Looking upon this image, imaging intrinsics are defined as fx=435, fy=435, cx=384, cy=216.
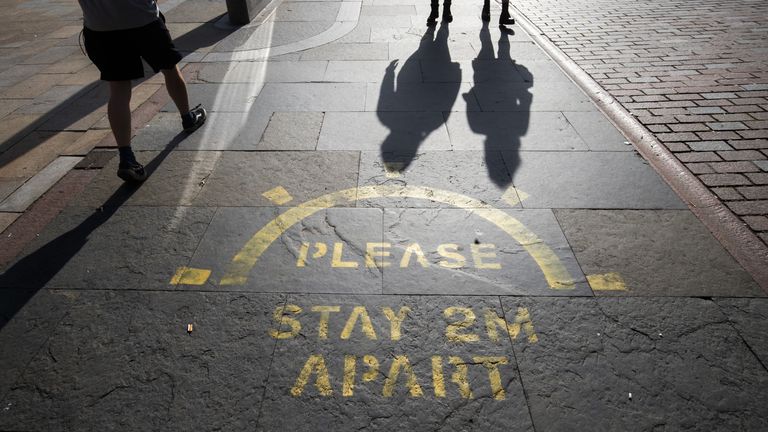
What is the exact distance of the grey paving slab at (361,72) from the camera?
622 centimetres

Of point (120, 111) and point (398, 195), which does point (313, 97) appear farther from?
point (398, 195)

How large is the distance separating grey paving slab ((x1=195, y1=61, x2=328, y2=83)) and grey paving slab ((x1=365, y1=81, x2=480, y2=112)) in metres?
1.06

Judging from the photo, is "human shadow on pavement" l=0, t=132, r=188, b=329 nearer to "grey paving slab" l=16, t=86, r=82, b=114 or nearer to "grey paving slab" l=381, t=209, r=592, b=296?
"grey paving slab" l=381, t=209, r=592, b=296

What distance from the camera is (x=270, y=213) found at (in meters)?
3.59

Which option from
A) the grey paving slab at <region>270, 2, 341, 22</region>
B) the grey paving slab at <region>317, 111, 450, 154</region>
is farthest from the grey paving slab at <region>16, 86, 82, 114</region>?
the grey paving slab at <region>270, 2, 341, 22</region>

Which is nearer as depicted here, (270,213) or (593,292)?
(593,292)

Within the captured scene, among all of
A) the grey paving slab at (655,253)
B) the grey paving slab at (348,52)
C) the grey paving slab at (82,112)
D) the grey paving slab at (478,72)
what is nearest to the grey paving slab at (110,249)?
the grey paving slab at (82,112)

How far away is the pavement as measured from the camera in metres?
2.27

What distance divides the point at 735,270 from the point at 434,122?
10.2 feet

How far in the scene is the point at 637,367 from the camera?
2395mm

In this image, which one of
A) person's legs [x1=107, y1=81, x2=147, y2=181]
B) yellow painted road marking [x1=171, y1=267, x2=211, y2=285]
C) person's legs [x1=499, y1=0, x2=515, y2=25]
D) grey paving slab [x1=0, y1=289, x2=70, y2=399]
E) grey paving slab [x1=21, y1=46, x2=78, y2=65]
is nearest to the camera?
grey paving slab [x1=0, y1=289, x2=70, y2=399]

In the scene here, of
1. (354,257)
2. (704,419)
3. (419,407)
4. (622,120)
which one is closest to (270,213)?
(354,257)

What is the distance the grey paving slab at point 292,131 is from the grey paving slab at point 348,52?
220 centimetres

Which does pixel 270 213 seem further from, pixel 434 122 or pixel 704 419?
pixel 704 419
